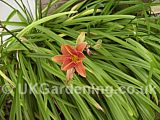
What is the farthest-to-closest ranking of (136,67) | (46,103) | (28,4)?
(28,4)
(136,67)
(46,103)

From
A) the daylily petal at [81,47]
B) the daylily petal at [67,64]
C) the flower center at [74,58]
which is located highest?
the daylily petal at [81,47]

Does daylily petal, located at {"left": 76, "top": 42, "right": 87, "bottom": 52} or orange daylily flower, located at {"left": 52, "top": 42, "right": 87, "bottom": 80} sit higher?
daylily petal, located at {"left": 76, "top": 42, "right": 87, "bottom": 52}

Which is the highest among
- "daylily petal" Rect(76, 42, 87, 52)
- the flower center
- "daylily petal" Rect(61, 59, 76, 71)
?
"daylily petal" Rect(76, 42, 87, 52)

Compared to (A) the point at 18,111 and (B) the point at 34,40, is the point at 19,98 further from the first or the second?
(B) the point at 34,40

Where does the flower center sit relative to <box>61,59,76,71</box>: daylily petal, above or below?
above

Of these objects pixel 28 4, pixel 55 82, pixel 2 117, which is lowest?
→ pixel 2 117

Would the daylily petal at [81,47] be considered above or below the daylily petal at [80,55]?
above

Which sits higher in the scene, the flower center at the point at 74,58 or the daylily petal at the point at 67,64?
the flower center at the point at 74,58

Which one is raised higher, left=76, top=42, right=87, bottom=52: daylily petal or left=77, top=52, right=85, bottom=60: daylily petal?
left=76, top=42, right=87, bottom=52: daylily petal

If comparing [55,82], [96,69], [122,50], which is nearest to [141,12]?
[122,50]

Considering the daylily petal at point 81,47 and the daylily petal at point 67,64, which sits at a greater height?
the daylily petal at point 81,47

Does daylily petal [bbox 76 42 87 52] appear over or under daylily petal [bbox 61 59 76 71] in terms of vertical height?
over
